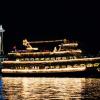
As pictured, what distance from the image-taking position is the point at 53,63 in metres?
96.2

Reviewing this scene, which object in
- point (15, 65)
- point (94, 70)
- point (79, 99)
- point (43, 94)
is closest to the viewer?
point (79, 99)

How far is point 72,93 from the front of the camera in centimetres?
5531

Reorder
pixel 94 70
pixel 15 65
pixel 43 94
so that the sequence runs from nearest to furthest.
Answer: pixel 43 94 → pixel 94 70 → pixel 15 65

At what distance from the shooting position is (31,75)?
9806 centimetres

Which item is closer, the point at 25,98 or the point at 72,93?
the point at 25,98

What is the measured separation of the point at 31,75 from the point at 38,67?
1.69m

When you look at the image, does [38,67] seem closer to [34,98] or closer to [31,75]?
[31,75]

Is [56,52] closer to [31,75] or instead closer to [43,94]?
[31,75]

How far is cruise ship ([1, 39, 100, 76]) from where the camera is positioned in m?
93.8

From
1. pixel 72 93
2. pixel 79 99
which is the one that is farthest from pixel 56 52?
pixel 79 99

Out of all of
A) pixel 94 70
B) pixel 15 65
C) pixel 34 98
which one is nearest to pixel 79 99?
pixel 34 98

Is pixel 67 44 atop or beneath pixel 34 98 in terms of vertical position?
atop

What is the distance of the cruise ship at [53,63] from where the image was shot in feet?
308

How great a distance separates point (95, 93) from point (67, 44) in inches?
1676
